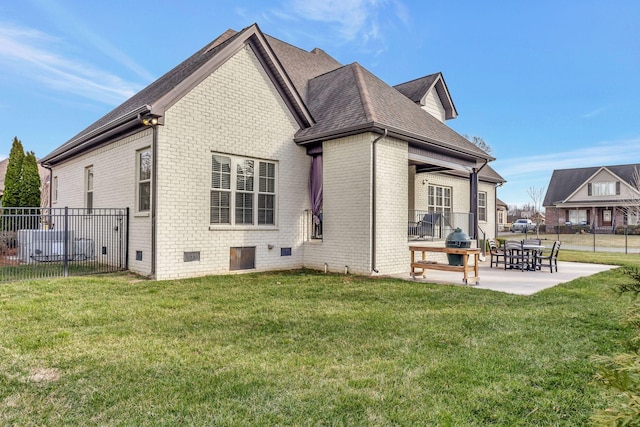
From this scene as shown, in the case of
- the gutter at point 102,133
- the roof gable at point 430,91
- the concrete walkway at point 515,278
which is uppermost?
the roof gable at point 430,91

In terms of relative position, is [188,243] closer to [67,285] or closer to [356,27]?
[67,285]

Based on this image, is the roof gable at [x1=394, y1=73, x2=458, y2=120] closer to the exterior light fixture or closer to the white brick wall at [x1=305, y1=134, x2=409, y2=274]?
the white brick wall at [x1=305, y1=134, x2=409, y2=274]

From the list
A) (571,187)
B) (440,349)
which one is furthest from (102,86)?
(571,187)

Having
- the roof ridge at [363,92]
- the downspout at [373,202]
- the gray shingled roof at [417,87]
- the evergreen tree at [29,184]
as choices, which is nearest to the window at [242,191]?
the downspout at [373,202]

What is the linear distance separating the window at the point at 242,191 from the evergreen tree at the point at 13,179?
15.1 meters

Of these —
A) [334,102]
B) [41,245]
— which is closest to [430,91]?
[334,102]

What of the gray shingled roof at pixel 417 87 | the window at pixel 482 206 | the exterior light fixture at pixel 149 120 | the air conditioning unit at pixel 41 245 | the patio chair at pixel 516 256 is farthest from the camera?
the window at pixel 482 206

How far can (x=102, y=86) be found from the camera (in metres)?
16.9

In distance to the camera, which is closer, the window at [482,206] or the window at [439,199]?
the window at [439,199]

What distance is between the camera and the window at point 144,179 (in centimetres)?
917

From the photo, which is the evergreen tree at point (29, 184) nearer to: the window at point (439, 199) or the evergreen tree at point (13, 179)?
the evergreen tree at point (13, 179)

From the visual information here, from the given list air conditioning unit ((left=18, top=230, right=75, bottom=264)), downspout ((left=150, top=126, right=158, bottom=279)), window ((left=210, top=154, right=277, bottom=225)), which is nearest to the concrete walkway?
window ((left=210, top=154, right=277, bottom=225))

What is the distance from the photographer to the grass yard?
8.77 feet

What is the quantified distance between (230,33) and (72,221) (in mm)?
8836
